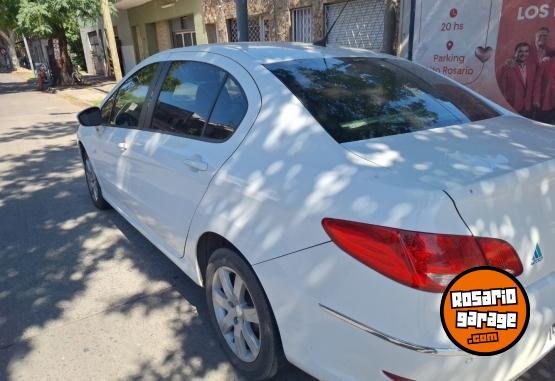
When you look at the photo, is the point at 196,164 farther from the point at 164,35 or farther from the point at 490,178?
the point at 164,35

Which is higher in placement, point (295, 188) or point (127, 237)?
point (295, 188)

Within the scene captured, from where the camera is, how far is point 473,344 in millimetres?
1561

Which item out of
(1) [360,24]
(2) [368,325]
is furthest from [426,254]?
(1) [360,24]

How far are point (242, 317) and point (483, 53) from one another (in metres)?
5.67

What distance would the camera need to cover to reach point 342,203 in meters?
1.69

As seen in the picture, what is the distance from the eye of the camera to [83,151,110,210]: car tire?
4859 mm

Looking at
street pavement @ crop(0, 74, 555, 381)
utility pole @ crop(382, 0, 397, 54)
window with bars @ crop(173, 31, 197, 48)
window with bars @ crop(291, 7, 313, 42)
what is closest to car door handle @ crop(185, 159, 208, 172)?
street pavement @ crop(0, 74, 555, 381)

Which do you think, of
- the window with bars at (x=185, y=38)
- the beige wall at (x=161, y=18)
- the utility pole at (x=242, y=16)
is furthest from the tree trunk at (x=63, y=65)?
the utility pole at (x=242, y=16)

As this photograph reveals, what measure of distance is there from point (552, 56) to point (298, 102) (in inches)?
193

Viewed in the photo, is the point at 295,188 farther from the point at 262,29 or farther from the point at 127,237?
the point at 262,29

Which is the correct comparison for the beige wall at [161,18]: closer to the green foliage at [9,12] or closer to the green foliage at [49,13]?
Answer: the green foliage at [49,13]

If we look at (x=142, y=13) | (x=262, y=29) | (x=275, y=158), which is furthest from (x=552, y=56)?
(x=142, y=13)

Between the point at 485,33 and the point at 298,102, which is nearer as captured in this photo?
the point at 298,102

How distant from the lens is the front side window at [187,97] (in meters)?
2.70
